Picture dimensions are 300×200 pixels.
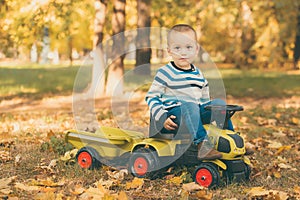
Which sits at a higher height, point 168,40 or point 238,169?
point 168,40

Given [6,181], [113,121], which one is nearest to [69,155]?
[6,181]

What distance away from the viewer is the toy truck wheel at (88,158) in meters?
4.74

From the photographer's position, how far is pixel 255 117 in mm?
8680

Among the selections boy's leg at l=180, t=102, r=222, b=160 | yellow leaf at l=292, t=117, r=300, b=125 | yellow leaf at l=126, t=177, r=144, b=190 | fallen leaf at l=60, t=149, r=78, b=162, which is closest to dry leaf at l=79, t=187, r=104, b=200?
yellow leaf at l=126, t=177, r=144, b=190

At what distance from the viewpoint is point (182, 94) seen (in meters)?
4.43

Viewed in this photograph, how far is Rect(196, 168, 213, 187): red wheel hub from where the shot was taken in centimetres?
423

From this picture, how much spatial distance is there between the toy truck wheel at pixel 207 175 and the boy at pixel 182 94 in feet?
0.26

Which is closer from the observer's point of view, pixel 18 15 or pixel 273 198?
pixel 273 198

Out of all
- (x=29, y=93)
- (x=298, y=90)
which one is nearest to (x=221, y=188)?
(x=29, y=93)

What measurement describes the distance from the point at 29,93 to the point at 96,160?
920 cm

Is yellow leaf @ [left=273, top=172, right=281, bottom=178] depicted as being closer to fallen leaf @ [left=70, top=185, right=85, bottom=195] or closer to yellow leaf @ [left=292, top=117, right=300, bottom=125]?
fallen leaf @ [left=70, top=185, right=85, bottom=195]

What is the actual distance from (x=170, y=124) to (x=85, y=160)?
923 millimetres

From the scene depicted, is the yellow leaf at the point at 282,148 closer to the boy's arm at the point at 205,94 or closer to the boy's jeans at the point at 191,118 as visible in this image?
the boy's arm at the point at 205,94

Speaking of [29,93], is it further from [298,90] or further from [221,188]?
[221,188]
